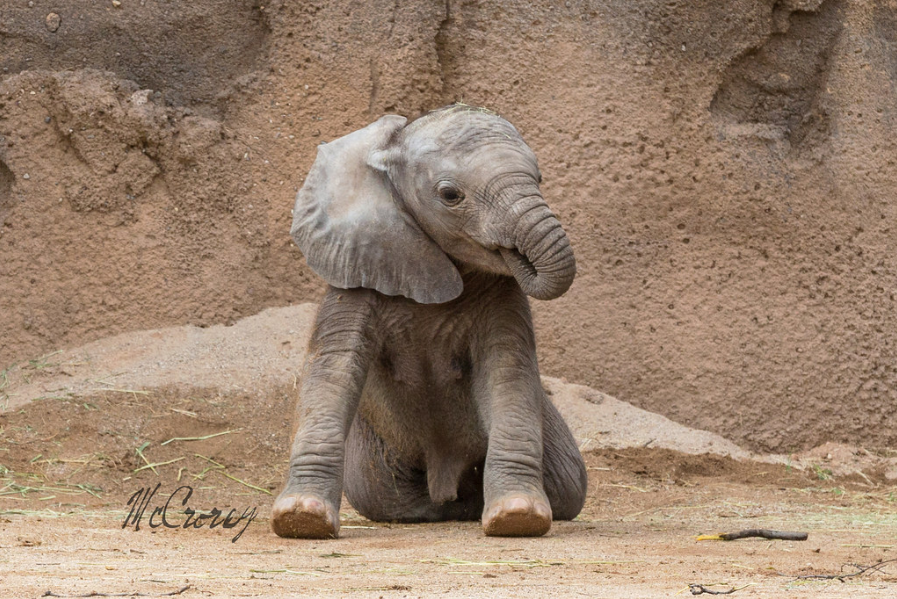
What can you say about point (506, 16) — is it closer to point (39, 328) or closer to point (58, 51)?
point (58, 51)

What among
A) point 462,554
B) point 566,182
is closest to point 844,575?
point 462,554

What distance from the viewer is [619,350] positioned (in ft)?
29.6

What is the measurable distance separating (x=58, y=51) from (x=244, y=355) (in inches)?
90.7

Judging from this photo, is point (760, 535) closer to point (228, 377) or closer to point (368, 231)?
point (368, 231)

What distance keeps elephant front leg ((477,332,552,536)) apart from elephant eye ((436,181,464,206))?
2.15 feet

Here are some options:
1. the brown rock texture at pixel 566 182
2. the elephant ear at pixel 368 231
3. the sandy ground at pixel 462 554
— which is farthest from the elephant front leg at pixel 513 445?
the brown rock texture at pixel 566 182

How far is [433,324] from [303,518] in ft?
3.49

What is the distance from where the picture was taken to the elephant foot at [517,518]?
534 cm

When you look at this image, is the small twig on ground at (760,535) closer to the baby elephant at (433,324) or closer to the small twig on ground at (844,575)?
the baby elephant at (433,324)

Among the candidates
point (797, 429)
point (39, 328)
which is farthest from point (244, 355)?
point (797, 429)

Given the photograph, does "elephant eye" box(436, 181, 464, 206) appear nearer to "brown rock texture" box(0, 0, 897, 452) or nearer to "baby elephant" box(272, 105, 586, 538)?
"baby elephant" box(272, 105, 586, 538)

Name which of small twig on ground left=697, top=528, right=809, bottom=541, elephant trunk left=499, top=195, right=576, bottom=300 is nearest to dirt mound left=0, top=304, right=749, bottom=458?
small twig on ground left=697, top=528, right=809, bottom=541

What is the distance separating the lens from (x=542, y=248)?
523 centimetres

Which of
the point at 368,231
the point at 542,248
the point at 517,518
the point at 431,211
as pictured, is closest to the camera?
the point at 542,248
